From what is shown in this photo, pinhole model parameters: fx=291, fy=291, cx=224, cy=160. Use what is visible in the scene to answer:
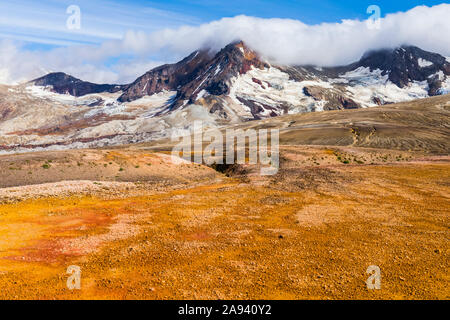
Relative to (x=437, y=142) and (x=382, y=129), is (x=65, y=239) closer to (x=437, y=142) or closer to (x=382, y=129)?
(x=437, y=142)

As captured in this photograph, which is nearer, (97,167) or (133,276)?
(133,276)

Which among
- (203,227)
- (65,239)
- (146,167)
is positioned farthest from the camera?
(146,167)

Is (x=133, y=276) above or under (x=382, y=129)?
under
